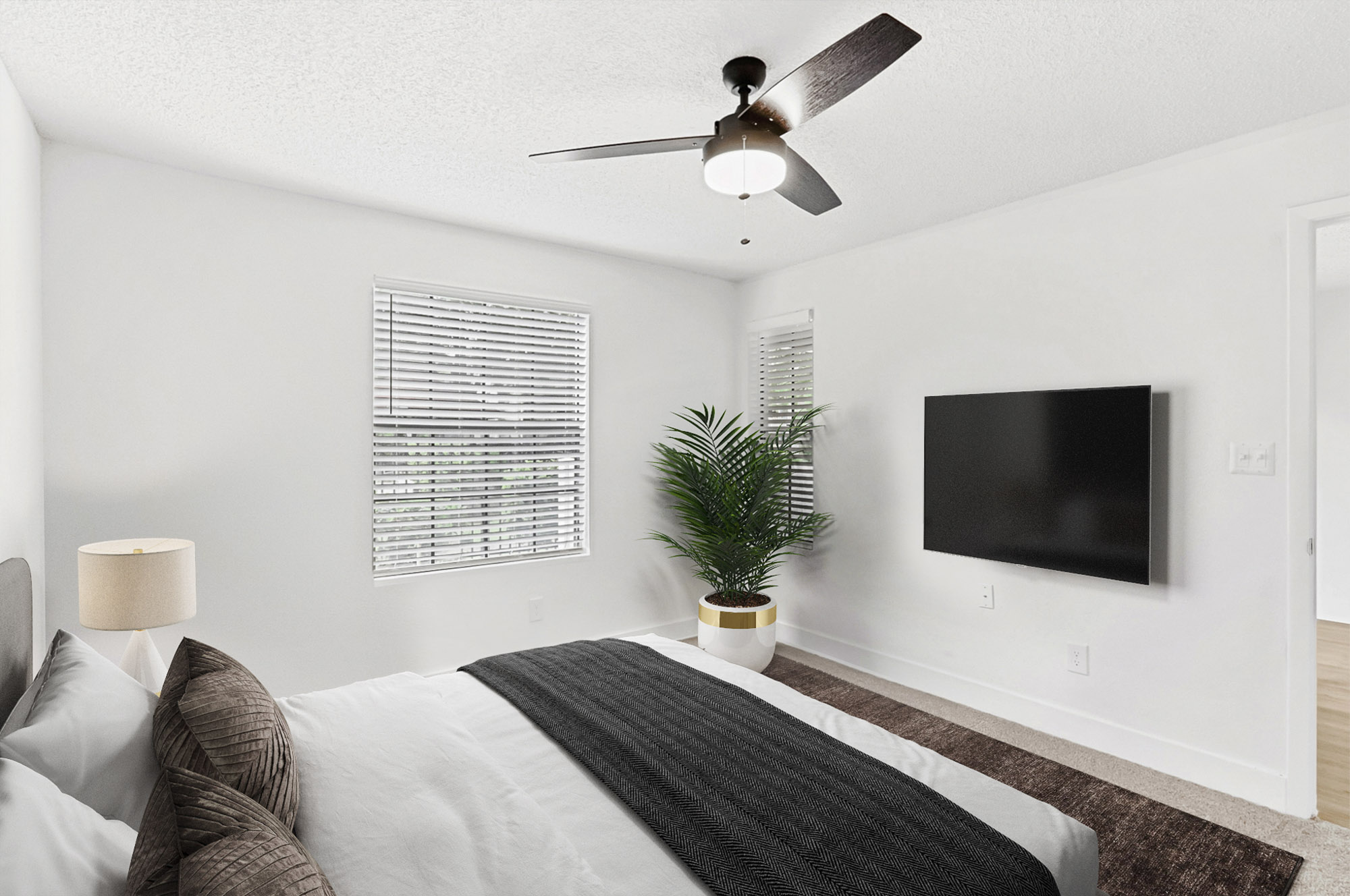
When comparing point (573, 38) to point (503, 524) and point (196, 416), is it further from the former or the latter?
point (503, 524)

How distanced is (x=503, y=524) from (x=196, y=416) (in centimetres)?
152

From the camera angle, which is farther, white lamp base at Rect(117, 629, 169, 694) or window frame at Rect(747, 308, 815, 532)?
window frame at Rect(747, 308, 815, 532)

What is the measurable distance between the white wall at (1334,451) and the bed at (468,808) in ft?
Answer: 16.1

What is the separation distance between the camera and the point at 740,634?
12.2ft

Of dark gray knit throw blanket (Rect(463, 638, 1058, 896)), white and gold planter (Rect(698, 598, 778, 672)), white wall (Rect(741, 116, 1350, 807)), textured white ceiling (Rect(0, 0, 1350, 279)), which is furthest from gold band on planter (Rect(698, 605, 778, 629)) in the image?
textured white ceiling (Rect(0, 0, 1350, 279))

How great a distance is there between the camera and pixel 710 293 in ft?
15.3

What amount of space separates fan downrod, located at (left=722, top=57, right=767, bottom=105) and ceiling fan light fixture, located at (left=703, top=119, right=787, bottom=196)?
0.58 ft

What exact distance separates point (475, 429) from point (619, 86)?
81.0 inches

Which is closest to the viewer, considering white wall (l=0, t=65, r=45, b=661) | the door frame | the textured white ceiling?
the textured white ceiling

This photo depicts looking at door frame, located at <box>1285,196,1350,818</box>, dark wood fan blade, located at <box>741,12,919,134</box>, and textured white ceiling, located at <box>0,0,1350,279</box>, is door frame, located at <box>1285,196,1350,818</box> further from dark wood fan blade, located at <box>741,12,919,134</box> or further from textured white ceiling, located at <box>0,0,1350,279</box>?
dark wood fan blade, located at <box>741,12,919,134</box>

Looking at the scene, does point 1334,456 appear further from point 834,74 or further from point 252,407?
point 252,407

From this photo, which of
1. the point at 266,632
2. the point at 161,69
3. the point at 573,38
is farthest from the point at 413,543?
the point at 573,38

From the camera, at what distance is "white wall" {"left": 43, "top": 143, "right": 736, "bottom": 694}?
265 centimetres

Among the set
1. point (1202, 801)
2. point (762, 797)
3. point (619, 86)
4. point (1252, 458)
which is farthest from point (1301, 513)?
point (619, 86)
